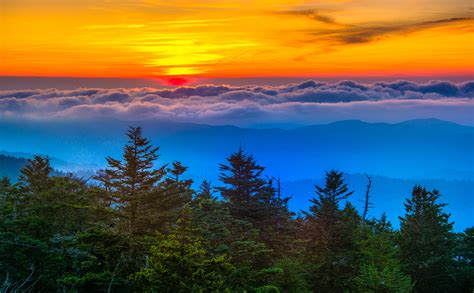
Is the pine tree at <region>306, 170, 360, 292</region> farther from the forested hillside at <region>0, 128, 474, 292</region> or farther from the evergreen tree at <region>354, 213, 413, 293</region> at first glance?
the evergreen tree at <region>354, 213, 413, 293</region>

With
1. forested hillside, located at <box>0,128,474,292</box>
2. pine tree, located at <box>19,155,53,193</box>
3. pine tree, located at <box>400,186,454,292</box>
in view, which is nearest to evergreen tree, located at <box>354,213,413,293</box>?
forested hillside, located at <box>0,128,474,292</box>

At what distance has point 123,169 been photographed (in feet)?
66.9

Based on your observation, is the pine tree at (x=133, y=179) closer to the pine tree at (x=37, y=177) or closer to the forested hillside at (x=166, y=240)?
the forested hillside at (x=166, y=240)

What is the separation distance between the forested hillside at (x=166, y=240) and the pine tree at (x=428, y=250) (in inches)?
330

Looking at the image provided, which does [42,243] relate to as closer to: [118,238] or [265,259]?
[118,238]

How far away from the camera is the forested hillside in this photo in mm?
16812

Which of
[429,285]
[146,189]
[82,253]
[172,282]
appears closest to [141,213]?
[146,189]

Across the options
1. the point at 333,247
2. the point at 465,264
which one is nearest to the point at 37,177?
the point at 333,247

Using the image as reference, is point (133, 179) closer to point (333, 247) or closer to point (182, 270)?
point (182, 270)

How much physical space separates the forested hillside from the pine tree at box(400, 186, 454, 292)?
330 inches

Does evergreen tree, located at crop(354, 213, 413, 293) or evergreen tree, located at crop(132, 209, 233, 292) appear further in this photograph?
evergreen tree, located at crop(354, 213, 413, 293)

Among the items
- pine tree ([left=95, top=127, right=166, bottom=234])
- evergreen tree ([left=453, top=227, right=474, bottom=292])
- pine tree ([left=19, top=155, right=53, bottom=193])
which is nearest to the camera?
pine tree ([left=95, top=127, right=166, bottom=234])

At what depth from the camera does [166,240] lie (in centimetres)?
1675

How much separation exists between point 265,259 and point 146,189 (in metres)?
7.42
